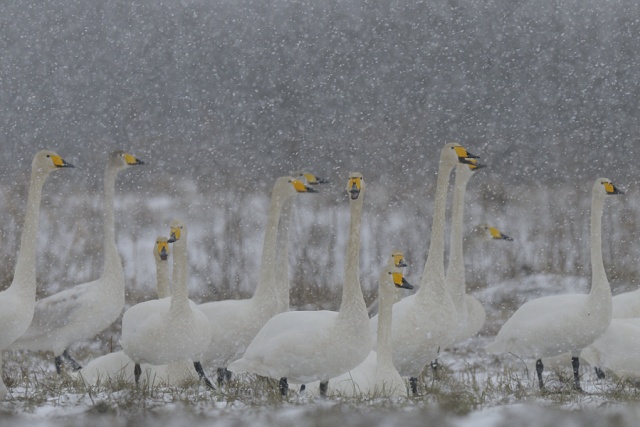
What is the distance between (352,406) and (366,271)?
8415mm

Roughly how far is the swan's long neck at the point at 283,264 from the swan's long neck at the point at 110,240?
4.50 feet

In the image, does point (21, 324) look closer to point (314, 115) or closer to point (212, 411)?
point (212, 411)

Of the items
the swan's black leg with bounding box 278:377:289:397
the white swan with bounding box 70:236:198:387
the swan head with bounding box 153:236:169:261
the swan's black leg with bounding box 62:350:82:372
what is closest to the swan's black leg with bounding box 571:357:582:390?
the swan's black leg with bounding box 278:377:289:397

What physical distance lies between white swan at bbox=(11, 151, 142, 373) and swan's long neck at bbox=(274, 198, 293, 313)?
1.37m

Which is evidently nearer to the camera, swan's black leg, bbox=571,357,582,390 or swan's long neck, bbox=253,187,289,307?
swan's black leg, bbox=571,357,582,390

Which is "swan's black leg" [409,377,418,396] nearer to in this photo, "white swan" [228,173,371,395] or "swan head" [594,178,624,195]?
"white swan" [228,173,371,395]

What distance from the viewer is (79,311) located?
9.52 m

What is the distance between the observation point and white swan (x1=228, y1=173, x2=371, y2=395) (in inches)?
256

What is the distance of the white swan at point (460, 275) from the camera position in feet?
29.4

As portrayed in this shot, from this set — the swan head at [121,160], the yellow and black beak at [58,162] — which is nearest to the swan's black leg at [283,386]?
the yellow and black beak at [58,162]

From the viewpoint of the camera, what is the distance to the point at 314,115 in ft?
97.1

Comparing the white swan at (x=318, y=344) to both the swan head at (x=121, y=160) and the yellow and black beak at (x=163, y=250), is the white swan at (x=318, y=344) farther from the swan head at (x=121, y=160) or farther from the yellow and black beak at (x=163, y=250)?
the swan head at (x=121, y=160)

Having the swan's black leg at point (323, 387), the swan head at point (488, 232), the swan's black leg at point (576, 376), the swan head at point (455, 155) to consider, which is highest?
the swan head at point (455, 155)

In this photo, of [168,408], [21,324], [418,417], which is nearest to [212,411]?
[168,408]
